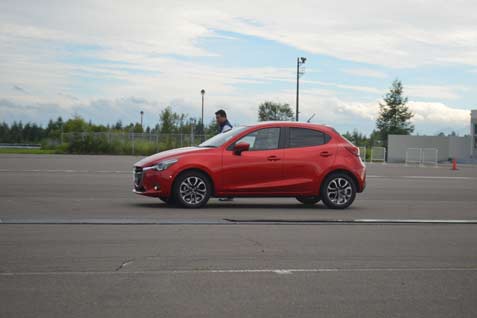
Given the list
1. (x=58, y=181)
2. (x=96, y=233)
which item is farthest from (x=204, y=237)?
(x=58, y=181)

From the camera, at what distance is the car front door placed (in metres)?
15.0

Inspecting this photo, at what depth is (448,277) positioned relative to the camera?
310 inches

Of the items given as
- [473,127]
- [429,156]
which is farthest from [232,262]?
[473,127]

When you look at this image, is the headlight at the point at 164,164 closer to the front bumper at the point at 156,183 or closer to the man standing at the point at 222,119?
the front bumper at the point at 156,183

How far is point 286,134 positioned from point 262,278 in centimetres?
821

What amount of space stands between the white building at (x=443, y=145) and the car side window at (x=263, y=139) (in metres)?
50.1

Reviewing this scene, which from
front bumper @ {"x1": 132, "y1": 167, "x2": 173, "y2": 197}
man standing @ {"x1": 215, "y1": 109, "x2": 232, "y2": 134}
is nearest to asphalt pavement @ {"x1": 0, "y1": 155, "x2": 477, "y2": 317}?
front bumper @ {"x1": 132, "y1": 167, "x2": 173, "y2": 197}

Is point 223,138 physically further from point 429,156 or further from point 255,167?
point 429,156

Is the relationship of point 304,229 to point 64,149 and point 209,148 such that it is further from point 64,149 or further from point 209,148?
point 64,149

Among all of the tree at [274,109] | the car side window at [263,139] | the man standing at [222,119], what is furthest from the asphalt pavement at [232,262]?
the tree at [274,109]

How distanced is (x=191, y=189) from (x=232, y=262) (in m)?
6.33

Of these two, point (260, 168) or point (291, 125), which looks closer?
point (260, 168)

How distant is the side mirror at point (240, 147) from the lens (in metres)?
15.0

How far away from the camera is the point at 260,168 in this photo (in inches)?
598
